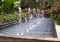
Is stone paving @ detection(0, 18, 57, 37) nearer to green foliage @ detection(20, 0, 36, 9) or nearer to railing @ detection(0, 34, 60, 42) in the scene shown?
railing @ detection(0, 34, 60, 42)

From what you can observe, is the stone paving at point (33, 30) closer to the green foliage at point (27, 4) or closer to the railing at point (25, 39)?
the railing at point (25, 39)

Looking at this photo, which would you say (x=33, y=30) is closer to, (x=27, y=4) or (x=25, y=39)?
(x=25, y=39)

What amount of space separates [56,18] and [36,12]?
7.62m

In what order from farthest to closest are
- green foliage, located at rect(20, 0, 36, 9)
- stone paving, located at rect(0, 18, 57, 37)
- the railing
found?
green foliage, located at rect(20, 0, 36, 9) < stone paving, located at rect(0, 18, 57, 37) < the railing

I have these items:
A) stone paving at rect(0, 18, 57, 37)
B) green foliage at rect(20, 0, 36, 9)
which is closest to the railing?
stone paving at rect(0, 18, 57, 37)

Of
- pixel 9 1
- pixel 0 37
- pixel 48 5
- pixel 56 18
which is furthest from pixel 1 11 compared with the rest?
pixel 0 37

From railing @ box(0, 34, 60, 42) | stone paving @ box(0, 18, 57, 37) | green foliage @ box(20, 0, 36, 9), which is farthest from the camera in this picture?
green foliage @ box(20, 0, 36, 9)

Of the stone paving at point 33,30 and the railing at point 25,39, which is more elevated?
the railing at point 25,39

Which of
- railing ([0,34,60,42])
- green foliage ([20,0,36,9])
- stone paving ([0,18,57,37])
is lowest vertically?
stone paving ([0,18,57,37])

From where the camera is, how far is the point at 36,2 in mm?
19781

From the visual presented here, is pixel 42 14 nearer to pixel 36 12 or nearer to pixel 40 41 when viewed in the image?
pixel 36 12

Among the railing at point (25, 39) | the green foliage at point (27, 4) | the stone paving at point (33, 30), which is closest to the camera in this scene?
the railing at point (25, 39)

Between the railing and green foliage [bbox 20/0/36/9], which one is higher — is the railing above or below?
below

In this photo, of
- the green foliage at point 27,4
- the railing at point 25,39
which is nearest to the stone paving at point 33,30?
the railing at point 25,39
